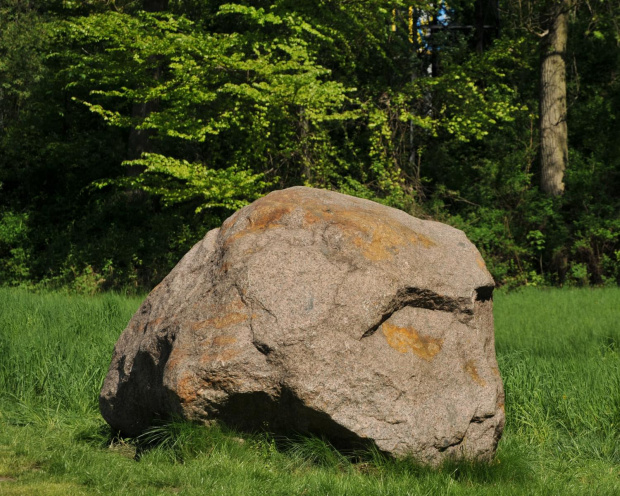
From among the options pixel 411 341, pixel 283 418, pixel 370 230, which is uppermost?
pixel 370 230

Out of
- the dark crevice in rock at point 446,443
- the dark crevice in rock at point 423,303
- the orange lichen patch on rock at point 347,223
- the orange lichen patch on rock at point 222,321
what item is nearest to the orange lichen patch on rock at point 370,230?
the orange lichen patch on rock at point 347,223

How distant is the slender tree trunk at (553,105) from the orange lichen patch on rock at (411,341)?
1289 centimetres

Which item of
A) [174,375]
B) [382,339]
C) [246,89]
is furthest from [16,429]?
[246,89]

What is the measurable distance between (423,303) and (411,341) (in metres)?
0.33

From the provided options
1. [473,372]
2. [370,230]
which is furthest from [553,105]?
[473,372]

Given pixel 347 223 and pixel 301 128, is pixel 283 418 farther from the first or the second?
pixel 301 128

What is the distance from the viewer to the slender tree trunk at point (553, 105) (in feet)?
54.2

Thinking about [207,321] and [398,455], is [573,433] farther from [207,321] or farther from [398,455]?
[207,321]

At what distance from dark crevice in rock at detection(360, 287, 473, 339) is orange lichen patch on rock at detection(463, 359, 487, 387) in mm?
357

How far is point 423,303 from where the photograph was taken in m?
5.14

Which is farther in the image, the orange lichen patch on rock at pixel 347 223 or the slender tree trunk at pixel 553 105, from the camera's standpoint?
the slender tree trunk at pixel 553 105

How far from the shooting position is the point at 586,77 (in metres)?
19.3

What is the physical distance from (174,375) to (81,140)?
51.1ft

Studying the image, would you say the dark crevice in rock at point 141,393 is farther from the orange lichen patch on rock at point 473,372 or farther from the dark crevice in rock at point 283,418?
the orange lichen patch on rock at point 473,372
